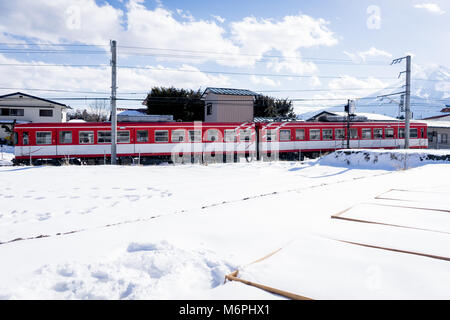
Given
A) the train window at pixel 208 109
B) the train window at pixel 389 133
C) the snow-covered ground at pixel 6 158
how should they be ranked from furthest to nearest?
the train window at pixel 208 109 < the train window at pixel 389 133 < the snow-covered ground at pixel 6 158

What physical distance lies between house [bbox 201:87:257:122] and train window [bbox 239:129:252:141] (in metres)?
8.71

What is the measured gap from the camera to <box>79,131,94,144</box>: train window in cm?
1829

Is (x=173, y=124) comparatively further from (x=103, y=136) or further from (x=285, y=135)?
(x=285, y=135)

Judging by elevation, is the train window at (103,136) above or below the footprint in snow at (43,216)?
above

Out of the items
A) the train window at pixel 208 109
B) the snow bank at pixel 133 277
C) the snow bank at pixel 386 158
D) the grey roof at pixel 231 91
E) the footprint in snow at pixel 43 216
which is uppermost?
the grey roof at pixel 231 91

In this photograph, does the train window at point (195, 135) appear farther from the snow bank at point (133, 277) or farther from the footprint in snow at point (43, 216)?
the snow bank at point (133, 277)

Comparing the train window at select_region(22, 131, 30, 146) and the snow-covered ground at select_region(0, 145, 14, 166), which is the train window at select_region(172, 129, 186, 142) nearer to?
the train window at select_region(22, 131, 30, 146)

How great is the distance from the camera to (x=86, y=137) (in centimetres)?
1844

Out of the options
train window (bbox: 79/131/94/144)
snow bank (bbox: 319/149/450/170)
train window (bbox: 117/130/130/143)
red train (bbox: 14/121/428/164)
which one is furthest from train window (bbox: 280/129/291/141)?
train window (bbox: 79/131/94/144)

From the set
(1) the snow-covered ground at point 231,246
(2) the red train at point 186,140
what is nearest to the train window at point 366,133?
(2) the red train at point 186,140

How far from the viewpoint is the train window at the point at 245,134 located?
21273 millimetres

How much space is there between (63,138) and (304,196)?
52.4 feet

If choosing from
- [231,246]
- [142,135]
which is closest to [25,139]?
[142,135]
